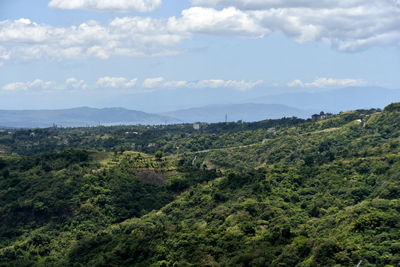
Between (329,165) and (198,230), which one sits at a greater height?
(329,165)

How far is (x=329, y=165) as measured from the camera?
108000 millimetres

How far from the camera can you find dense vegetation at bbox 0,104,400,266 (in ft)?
199

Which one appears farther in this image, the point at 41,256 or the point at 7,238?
the point at 7,238

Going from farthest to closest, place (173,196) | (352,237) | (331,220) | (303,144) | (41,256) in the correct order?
(303,144)
(173,196)
(41,256)
(331,220)
(352,237)

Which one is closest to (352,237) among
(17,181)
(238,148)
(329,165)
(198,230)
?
(198,230)

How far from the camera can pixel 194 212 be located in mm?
97188

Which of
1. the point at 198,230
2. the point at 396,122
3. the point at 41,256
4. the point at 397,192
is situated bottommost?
the point at 41,256

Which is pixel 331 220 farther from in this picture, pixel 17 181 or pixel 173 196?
pixel 17 181

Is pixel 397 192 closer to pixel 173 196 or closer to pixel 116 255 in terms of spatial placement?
pixel 116 255

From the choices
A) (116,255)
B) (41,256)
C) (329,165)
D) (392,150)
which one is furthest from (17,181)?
(392,150)

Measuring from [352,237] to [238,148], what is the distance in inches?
4953

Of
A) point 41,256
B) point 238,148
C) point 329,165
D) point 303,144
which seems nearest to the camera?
point 41,256

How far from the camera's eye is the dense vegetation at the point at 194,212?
6078cm

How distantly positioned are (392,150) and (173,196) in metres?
47.0
